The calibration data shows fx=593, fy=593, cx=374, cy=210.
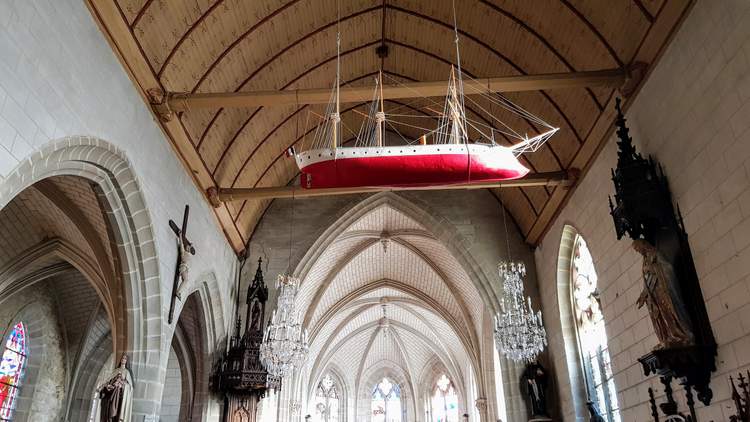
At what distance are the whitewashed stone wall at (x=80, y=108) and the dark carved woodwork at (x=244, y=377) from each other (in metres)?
2.53

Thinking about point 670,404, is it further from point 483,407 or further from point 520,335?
point 483,407

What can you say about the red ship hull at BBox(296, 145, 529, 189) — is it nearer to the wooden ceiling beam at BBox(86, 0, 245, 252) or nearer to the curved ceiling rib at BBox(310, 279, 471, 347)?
the wooden ceiling beam at BBox(86, 0, 245, 252)

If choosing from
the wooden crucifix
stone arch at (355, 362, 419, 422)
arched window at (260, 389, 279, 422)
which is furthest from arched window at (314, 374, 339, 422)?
the wooden crucifix

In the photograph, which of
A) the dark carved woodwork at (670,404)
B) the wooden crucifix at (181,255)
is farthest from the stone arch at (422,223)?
the dark carved woodwork at (670,404)

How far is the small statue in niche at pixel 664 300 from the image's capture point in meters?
6.49

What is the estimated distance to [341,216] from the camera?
46.3 ft

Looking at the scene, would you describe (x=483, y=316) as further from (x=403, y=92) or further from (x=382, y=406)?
(x=382, y=406)

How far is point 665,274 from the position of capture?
6.75m

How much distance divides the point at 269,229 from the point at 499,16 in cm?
744

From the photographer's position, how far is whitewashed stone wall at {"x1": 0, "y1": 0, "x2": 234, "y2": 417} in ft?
17.8

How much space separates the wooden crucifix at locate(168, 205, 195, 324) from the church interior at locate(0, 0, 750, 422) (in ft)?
0.16

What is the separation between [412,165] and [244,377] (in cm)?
718

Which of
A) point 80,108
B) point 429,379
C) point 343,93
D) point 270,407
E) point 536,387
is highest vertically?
point 343,93

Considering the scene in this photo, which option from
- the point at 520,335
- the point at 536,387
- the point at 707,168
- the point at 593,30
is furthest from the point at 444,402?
the point at 707,168
